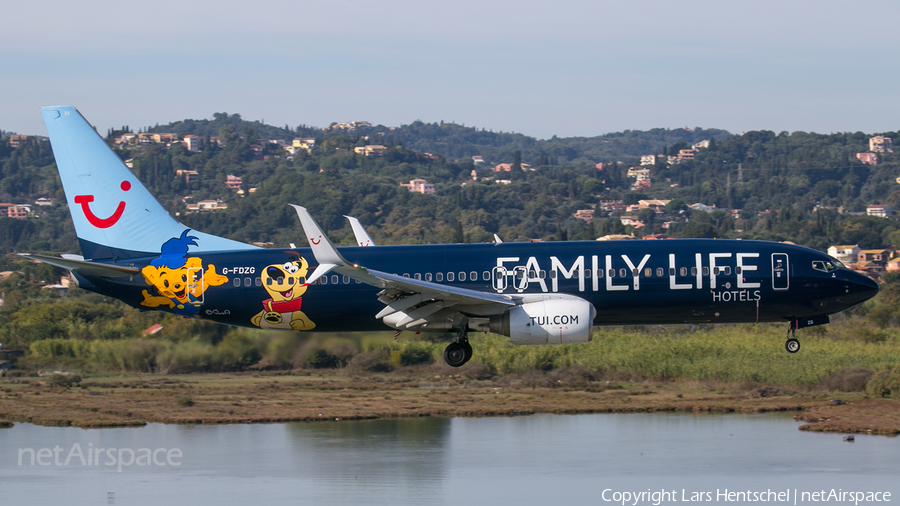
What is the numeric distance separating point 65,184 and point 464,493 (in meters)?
26.3

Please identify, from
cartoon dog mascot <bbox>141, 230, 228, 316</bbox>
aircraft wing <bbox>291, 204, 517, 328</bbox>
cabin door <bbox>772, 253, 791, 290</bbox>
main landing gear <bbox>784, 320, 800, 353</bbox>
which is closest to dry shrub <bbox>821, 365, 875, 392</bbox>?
main landing gear <bbox>784, 320, 800, 353</bbox>

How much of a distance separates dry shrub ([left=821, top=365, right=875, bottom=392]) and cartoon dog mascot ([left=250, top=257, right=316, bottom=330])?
1945 inches

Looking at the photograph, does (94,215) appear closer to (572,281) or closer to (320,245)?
(320,245)

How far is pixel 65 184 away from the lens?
3847 centimetres

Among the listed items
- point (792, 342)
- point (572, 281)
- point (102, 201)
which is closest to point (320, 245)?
point (572, 281)

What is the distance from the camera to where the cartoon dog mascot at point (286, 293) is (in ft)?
116

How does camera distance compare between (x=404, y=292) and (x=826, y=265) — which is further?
(x=826, y=265)

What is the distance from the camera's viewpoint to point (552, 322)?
3309 centimetres

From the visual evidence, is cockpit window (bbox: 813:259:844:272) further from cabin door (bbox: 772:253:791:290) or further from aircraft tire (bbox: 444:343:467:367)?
aircraft tire (bbox: 444:343:467:367)

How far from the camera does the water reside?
53906 millimetres

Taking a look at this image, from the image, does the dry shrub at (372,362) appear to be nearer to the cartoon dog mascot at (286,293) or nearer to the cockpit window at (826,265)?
the cartoon dog mascot at (286,293)

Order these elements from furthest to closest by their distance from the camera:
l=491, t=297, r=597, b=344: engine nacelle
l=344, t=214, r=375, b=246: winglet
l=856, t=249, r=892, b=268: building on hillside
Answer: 1. l=856, t=249, r=892, b=268: building on hillside
2. l=344, t=214, r=375, b=246: winglet
3. l=491, t=297, r=597, b=344: engine nacelle

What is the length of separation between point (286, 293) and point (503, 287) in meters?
7.49

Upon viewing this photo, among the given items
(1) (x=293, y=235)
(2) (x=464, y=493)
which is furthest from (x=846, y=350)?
(1) (x=293, y=235)
